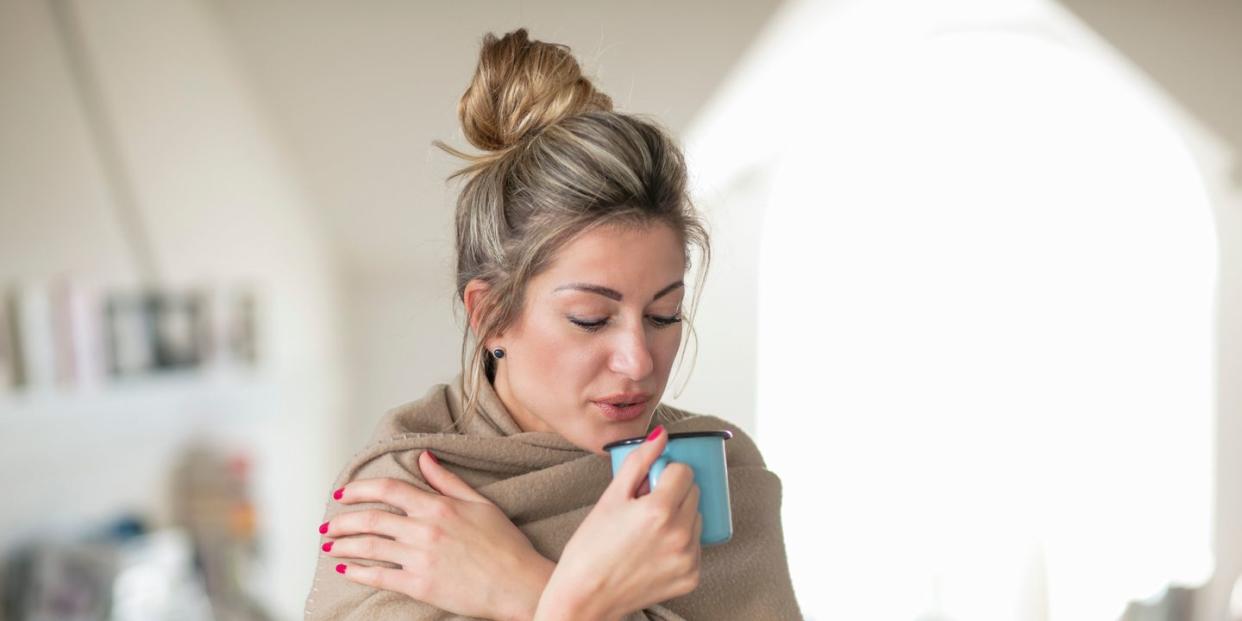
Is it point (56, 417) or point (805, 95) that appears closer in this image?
point (56, 417)

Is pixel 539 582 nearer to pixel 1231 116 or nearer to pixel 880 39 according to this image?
pixel 880 39

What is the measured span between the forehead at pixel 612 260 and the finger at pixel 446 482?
7.0 inches

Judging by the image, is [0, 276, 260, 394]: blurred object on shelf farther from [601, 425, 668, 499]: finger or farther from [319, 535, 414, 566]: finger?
[601, 425, 668, 499]: finger

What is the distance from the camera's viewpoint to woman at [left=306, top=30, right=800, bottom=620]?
90 centimetres

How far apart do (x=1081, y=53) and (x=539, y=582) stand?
3531mm

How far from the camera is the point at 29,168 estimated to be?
109 inches

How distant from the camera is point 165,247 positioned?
10.7 ft

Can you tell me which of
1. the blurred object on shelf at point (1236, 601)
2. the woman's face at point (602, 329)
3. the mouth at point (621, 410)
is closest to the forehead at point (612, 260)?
the woman's face at point (602, 329)

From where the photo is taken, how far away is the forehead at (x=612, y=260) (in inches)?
Answer: 38.1

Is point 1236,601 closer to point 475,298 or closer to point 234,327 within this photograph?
point 234,327

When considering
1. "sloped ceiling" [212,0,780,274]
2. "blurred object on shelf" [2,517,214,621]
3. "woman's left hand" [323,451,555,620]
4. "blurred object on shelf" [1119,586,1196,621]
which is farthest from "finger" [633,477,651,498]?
"blurred object on shelf" [1119,586,1196,621]

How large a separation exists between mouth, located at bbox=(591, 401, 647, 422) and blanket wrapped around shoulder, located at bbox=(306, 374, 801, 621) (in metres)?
0.06

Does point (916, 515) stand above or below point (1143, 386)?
below

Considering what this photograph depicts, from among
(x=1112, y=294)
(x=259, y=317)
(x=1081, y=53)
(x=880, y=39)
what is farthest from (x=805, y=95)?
(x=259, y=317)
